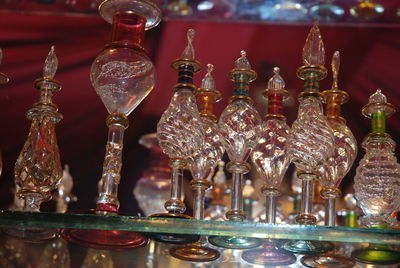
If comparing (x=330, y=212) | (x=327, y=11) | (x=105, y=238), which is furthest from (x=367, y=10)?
(x=105, y=238)

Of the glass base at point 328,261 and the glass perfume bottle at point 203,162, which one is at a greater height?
the glass perfume bottle at point 203,162

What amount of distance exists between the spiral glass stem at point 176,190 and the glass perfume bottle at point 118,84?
0.40 feet

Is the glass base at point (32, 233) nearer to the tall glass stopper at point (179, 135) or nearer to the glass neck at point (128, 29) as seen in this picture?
the tall glass stopper at point (179, 135)

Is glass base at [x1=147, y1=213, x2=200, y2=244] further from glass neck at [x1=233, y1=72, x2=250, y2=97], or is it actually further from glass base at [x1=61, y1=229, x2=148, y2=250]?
glass neck at [x1=233, y1=72, x2=250, y2=97]

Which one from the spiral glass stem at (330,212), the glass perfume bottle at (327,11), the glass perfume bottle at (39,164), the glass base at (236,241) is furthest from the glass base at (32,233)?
the glass perfume bottle at (327,11)

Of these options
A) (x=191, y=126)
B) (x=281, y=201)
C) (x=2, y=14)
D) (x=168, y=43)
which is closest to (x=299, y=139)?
(x=191, y=126)

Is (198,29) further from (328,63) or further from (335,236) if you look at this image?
(335,236)

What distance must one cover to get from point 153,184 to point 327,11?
1218mm

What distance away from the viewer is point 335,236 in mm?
1830

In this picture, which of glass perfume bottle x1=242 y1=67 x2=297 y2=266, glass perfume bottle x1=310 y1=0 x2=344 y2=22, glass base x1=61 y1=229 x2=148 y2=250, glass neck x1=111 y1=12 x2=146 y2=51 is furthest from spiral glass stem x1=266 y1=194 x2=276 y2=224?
glass perfume bottle x1=310 y1=0 x2=344 y2=22

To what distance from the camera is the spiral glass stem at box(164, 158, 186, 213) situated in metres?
2.04

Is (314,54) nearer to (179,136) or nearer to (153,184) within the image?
(179,136)

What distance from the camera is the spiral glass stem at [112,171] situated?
6.50ft

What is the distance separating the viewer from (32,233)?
1.99 m
